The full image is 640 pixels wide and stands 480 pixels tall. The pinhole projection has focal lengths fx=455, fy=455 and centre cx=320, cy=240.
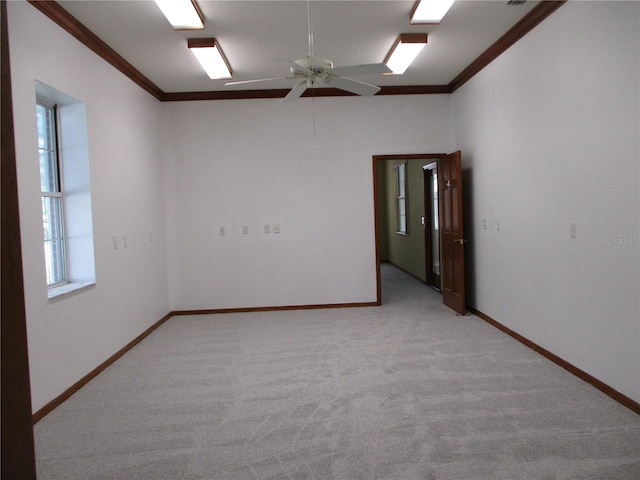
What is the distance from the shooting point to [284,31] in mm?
3996

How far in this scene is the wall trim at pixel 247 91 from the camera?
342 cm

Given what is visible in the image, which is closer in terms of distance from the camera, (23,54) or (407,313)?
(23,54)

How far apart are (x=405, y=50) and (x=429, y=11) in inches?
34.1

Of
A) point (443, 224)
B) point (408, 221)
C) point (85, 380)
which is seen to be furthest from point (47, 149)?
point (408, 221)

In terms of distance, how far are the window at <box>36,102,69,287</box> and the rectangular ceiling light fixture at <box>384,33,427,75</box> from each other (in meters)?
3.08

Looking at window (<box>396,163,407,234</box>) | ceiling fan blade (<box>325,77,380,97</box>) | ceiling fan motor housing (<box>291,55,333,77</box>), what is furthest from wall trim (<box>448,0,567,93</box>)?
window (<box>396,163,407,234</box>)

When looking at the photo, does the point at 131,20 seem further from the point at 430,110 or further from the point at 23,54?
the point at 430,110

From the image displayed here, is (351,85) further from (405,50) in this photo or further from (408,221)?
(408,221)

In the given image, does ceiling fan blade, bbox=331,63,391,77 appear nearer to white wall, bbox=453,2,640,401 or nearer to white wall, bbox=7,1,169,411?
white wall, bbox=453,2,640,401

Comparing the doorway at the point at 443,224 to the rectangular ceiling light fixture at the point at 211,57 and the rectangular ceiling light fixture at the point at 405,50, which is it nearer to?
the rectangular ceiling light fixture at the point at 405,50

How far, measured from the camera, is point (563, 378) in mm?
3297

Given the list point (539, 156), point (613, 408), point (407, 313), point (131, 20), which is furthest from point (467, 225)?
point (131, 20)

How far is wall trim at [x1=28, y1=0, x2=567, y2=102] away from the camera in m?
3.42

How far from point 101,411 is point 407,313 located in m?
3.57
